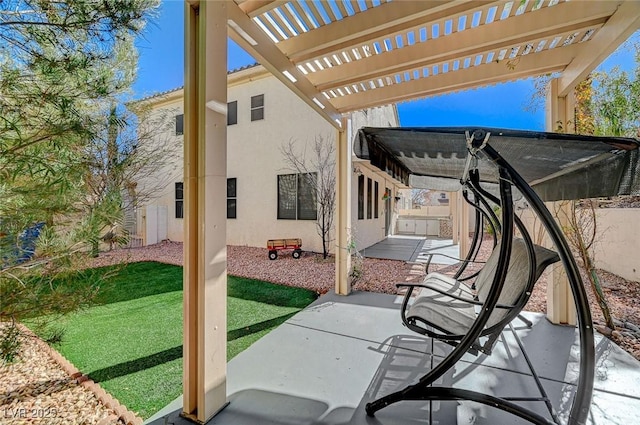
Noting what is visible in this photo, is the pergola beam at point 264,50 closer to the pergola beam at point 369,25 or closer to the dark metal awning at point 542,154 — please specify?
the pergola beam at point 369,25

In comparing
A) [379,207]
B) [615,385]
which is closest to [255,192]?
[379,207]

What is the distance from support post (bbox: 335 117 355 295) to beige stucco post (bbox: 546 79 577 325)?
2.59 m

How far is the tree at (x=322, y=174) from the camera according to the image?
7605 mm

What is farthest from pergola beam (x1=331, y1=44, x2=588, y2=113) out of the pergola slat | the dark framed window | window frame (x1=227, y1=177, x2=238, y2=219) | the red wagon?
the dark framed window

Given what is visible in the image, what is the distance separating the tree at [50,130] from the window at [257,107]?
7467 millimetres

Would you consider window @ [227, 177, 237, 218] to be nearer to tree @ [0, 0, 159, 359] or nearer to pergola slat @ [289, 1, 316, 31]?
pergola slat @ [289, 1, 316, 31]

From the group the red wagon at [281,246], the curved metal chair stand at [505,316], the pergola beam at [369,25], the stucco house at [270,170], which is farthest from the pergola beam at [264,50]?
the red wagon at [281,246]

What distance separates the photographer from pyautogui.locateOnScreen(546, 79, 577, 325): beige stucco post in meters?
3.21

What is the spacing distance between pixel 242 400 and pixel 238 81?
9.26 metres

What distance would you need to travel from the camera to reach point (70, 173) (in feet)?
4.89

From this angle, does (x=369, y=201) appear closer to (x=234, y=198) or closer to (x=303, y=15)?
(x=234, y=198)

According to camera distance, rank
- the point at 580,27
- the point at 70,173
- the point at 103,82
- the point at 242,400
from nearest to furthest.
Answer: the point at 70,173
the point at 103,82
the point at 242,400
the point at 580,27

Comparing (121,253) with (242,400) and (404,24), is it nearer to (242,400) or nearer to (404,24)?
(242,400)

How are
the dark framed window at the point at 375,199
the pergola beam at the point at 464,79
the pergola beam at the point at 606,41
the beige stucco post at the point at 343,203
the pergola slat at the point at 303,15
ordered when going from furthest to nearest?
the dark framed window at the point at 375,199, the beige stucco post at the point at 343,203, the pergola beam at the point at 464,79, the pergola slat at the point at 303,15, the pergola beam at the point at 606,41
